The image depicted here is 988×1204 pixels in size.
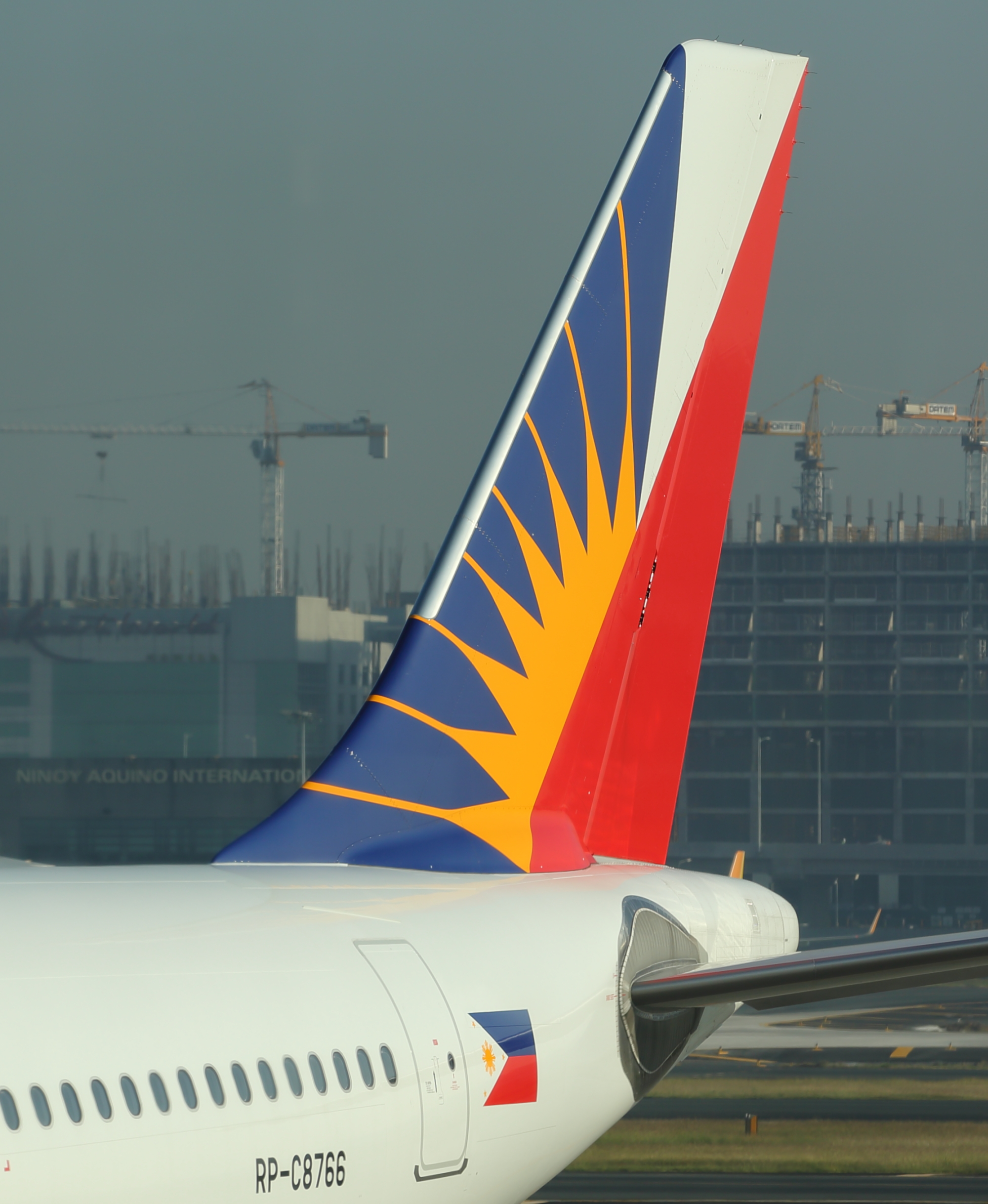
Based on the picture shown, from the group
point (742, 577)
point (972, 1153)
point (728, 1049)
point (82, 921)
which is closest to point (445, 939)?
point (82, 921)

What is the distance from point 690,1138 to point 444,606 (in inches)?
824

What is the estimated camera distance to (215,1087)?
22.7ft

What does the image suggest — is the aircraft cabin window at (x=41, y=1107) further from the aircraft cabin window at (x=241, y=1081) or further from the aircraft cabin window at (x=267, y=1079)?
the aircraft cabin window at (x=267, y=1079)

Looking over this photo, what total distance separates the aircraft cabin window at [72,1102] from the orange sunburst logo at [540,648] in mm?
4059

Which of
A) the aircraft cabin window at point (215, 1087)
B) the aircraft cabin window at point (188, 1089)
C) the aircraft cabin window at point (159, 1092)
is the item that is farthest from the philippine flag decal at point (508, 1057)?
the aircraft cabin window at point (159, 1092)

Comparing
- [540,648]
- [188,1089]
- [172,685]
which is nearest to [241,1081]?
[188,1089]

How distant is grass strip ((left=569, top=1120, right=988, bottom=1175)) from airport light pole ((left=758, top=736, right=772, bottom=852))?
5053 inches

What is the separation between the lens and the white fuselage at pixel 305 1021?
20.8ft

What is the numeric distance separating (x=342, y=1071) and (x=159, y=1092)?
4.34ft

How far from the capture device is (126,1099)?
21.1 ft

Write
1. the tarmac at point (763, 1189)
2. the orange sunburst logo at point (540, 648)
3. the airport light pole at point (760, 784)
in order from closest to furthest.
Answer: the orange sunburst logo at point (540, 648) < the tarmac at point (763, 1189) < the airport light pole at point (760, 784)

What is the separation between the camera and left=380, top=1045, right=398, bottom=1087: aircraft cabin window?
8031mm

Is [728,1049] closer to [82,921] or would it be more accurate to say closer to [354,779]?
[354,779]

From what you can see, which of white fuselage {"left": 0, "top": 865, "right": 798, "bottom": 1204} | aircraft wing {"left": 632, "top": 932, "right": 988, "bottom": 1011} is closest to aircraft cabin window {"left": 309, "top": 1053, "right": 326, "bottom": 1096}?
white fuselage {"left": 0, "top": 865, "right": 798, "bottom": 1204}
